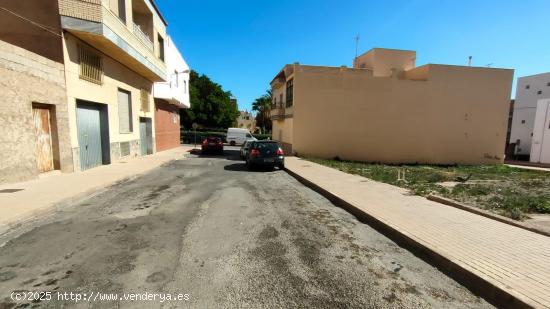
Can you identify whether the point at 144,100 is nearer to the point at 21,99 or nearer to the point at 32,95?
the point at 32,95

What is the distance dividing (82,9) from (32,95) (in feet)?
12.9

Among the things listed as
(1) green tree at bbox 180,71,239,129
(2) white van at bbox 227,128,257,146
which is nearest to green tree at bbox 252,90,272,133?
(1) green tree at bbox 180,71,239,129

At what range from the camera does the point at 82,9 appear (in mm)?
9234

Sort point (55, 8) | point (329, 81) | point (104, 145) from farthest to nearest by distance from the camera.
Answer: point (329, 81) < point (104, 145) < point (55, 8)

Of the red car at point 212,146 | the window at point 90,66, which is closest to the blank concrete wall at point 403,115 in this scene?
the red car at point 212,146

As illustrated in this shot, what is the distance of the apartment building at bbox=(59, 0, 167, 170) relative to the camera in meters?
9.40

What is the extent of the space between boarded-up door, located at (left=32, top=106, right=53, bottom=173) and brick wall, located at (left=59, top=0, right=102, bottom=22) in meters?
3.76

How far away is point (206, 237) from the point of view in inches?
166

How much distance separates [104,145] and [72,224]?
29.4 feet

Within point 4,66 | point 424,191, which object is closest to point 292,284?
point 424,191

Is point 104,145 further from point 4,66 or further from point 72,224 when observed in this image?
point 72,224

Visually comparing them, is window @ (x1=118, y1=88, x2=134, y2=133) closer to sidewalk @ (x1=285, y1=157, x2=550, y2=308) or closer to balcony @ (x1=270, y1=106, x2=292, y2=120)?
balcony @ (x1=270, y1=106, x2=292, y2=120)

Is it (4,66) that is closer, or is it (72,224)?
(72,224)

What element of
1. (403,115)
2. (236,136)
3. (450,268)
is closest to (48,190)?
(450,268)
